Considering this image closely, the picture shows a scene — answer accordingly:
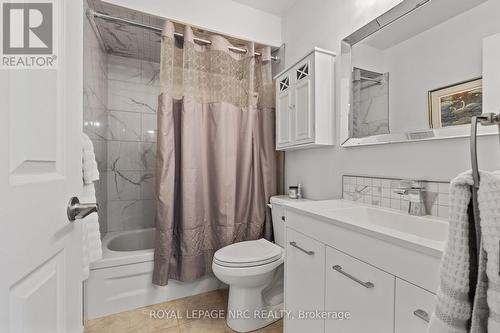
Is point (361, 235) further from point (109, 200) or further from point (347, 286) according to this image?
point (109, 200)

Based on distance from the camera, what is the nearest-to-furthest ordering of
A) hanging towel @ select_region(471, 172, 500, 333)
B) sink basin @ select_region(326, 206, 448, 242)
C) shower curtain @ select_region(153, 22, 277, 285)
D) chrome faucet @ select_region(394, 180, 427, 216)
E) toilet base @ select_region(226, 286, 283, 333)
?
hanging towel @ select_region(471, 172, 500, 333) → sink basin @ select_region(326, 206, 448, 242) → chrome faucet @ select_region(394, 180, 427, 216) → toilet base @ select_region(226, 286, 283, 333) → shower curtain @ select_region(153, 22, 277, 285)

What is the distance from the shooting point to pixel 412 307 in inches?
26.8

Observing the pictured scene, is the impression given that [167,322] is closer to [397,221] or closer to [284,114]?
[397,221]

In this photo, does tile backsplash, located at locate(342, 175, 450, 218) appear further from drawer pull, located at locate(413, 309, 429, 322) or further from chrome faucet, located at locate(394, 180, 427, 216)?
drawer pull, located at locate(413, 309, 429, 322)

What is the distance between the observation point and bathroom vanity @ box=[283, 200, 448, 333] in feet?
2.21

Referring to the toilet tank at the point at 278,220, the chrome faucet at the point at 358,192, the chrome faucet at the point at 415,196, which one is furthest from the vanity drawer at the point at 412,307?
the toilet tank at the point at 278,220

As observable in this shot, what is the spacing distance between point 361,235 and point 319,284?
359 millimetres

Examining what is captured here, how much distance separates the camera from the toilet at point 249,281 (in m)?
1.43

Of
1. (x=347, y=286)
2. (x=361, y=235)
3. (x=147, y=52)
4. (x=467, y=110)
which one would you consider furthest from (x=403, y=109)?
(x=147, y=52)

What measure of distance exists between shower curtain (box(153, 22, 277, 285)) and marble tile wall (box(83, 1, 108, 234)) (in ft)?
1.61

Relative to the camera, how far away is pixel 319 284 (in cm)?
105

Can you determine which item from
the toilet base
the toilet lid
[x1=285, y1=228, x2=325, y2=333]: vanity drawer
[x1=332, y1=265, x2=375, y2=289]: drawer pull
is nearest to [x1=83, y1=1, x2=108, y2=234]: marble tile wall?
the toilet lid

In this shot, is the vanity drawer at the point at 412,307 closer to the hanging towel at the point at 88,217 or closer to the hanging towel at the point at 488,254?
the hanging towel at the point at 488,254

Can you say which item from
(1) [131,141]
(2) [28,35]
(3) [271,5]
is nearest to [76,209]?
(2) [28,35]
